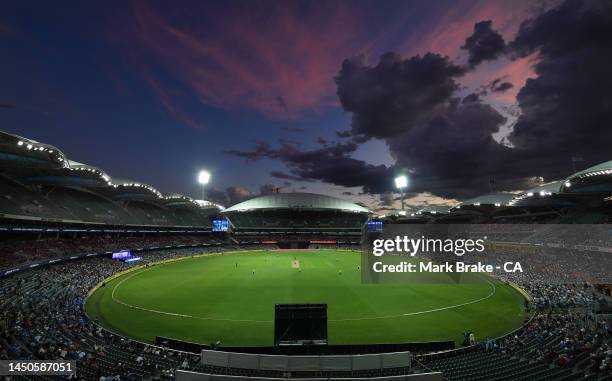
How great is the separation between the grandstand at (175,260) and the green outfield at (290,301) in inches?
62.3

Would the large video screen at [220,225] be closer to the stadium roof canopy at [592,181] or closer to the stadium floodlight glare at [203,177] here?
the stadium floodlight glare at [203,177]

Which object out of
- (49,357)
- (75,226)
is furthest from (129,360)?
(75,226)

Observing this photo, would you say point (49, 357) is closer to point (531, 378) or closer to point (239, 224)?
point (531, 378)

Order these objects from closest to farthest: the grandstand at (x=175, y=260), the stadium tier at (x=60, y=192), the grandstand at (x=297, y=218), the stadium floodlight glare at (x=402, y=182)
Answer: the grandstand at (x=175, y=260), the stadium tier at (x=60, y=192), the stadium floodlight glare at (x=402, y=182), the grandstand at (x=297, y=218)

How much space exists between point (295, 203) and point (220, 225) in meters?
29.3

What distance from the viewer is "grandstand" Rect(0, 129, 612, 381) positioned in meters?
14.0

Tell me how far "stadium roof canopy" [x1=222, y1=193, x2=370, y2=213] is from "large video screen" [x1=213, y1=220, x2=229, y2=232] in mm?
4685

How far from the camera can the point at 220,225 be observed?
112 metres

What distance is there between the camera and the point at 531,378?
13766 mm

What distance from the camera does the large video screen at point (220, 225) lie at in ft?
358

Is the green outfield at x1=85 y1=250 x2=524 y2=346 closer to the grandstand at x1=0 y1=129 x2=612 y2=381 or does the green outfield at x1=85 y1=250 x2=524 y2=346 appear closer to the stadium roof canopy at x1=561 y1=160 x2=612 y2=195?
the grandstand at x1=0 y1=129 x2=612 y2=381
